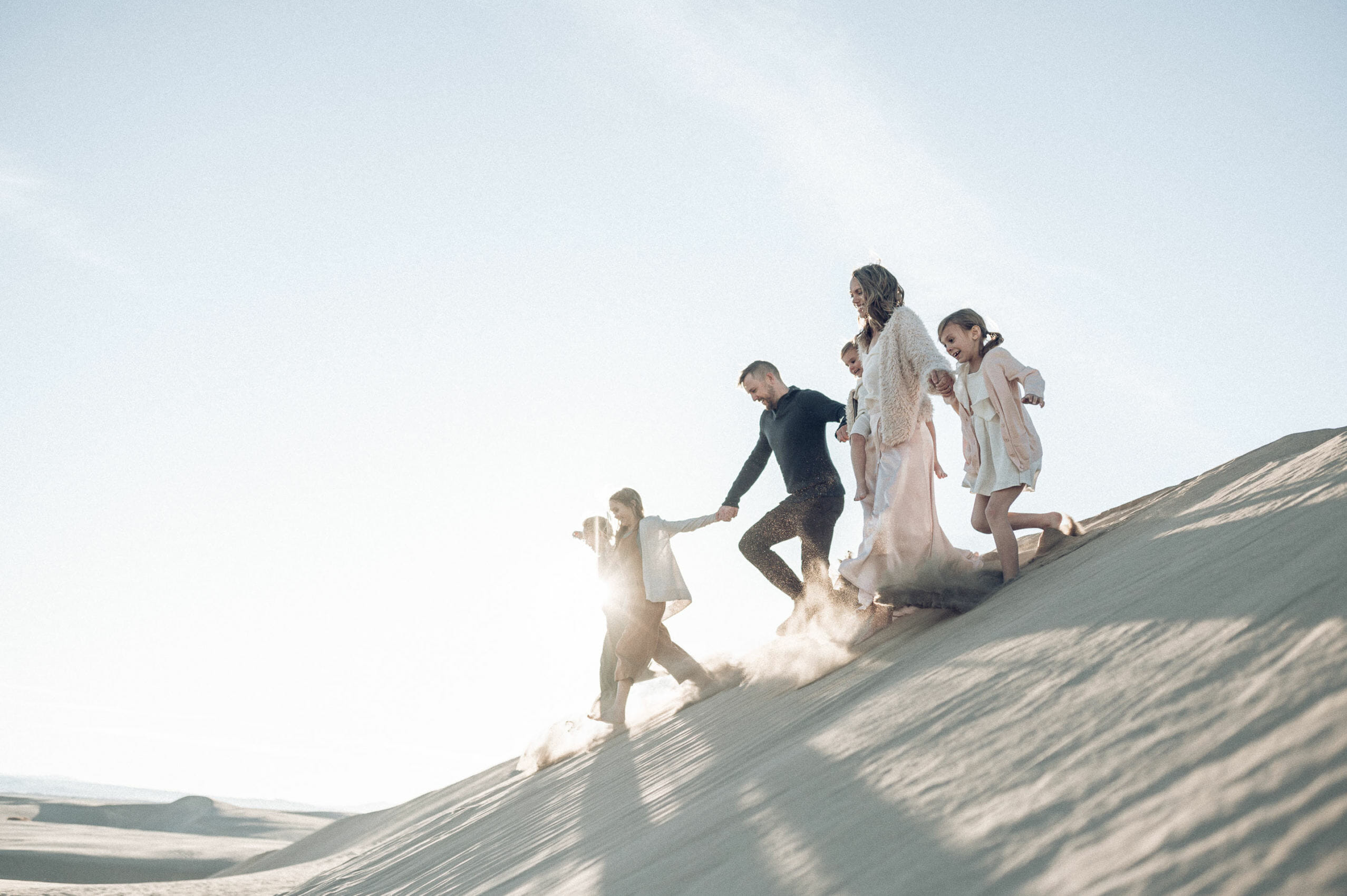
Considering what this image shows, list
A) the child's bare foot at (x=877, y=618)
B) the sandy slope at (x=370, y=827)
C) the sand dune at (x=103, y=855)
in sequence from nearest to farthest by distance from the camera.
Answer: the child's bare foot at (x=877, y=618)
the sandy slope at (x=370, y=827)
the sand dune at (x=103, y=855)

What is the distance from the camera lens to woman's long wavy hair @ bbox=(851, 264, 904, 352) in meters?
4.14

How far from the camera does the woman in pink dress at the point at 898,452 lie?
3820 millimetres

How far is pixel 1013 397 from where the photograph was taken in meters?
4.16

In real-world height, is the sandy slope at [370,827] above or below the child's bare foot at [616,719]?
below

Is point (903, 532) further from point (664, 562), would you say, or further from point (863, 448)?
point (664, 562)

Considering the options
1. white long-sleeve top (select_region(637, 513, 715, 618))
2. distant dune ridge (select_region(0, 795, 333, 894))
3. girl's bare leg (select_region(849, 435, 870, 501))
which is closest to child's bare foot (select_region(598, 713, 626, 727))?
white long-sleeve top (select_region(637, 513, 715, 618))

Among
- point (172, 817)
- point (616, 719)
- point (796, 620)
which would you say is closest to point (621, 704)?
point (616, 719)

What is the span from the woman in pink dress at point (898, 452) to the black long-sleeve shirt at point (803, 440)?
0.68 metres

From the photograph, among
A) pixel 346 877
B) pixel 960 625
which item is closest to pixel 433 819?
pixel 346 877

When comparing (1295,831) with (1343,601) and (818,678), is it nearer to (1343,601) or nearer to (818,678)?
(1343,601)

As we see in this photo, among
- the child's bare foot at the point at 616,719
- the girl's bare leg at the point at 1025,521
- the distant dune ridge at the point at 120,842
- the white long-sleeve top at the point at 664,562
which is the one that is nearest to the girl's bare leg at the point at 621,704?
the child's bare foot at the point at 616,719

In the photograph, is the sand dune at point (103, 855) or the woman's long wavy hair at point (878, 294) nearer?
the woman's long wavy hair at point (878, 294)

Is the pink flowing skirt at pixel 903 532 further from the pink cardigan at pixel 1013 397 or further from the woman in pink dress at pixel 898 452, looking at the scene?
the pink cardigan at pixel 1013 397

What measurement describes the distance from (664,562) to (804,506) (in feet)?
3.19
